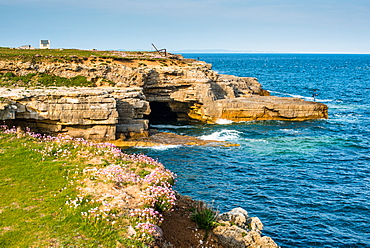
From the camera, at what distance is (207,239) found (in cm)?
1332

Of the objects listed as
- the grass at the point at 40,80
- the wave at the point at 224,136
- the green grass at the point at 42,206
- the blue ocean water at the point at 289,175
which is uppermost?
the grass at the point at 40,80

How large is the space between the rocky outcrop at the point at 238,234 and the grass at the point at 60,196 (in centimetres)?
297

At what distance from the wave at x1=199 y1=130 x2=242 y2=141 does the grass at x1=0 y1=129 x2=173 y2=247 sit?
22127mm

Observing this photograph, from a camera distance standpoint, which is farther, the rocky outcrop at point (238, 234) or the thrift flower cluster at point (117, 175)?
the thrift flower cluster at point (117, 175)

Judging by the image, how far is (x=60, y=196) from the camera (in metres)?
13.9

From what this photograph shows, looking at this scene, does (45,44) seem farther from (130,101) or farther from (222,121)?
(222,121)

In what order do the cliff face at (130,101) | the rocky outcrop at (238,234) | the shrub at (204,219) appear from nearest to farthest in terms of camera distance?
the shrub at (204,219)
the rocky outcrop at (238,234)
the cliff face at (130,101)

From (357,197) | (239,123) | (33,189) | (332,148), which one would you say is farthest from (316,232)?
(239,123)

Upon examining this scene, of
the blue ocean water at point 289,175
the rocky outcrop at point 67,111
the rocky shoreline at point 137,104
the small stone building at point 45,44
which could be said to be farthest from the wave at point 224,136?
the small stone building at point 45,44

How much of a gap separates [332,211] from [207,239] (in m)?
14.0

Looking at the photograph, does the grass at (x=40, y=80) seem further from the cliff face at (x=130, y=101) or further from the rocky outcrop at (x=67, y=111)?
the rocky outcrop at (x=67, y=111)

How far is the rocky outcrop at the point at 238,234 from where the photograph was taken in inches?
552

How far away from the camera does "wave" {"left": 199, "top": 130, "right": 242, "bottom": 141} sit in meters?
40.9

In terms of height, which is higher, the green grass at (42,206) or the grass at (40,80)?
the grass at (40,80)
